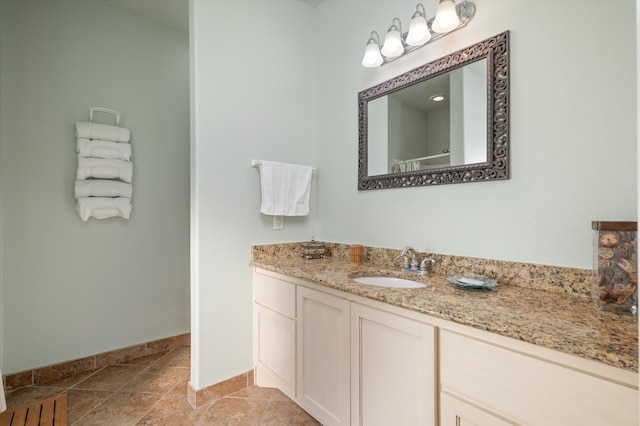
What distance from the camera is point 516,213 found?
4.11 feet

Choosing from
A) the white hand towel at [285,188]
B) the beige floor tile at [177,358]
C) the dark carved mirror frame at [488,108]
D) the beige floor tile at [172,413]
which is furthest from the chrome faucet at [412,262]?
the beige floor tile at [177,358]

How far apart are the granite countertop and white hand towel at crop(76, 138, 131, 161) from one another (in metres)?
1.76

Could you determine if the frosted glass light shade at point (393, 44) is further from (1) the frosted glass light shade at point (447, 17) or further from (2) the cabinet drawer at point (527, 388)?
(2) the cabinet drawer at point (527, 388)

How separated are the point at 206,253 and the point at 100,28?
193cm

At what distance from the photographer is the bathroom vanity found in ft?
2.30

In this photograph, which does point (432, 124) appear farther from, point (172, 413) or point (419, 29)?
point (172, 413)

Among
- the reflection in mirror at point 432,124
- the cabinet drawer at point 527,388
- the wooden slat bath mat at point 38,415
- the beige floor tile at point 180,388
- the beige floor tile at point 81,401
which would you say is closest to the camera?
the cabinet drawer at point 527,388

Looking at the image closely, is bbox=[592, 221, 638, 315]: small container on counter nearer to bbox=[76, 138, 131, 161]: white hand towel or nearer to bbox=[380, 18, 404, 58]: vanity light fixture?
bbox=[380, 18, 404, 58]: vanity light fixture

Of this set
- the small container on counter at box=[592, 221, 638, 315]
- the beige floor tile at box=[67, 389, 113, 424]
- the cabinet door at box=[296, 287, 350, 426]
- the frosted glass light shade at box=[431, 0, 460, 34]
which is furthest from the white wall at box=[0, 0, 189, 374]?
the small container on counter at box=[592, 221, 638, 315]

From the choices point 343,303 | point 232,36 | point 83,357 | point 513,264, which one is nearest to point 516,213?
point 513,264

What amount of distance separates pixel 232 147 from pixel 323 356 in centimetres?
131

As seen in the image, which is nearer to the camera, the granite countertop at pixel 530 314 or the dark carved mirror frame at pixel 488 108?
the granite countertop at pixel 530 314

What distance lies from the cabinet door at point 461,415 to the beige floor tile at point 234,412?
1.05 metres

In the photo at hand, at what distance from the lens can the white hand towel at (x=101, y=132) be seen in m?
2.02
